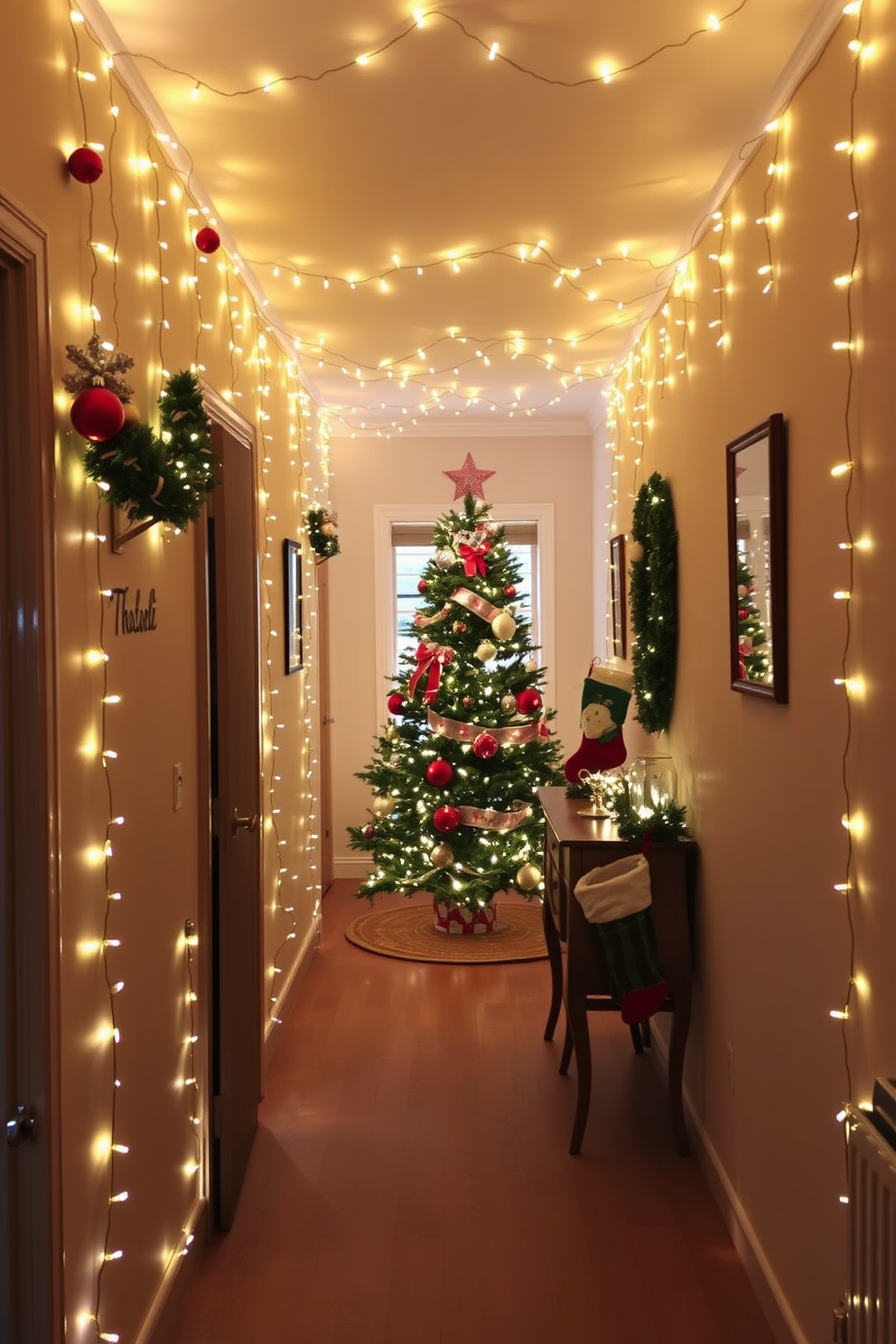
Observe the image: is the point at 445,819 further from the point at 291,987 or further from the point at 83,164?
the point at 83,164

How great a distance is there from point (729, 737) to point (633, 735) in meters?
1.99

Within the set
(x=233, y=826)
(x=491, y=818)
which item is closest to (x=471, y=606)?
(x=491, y=818)

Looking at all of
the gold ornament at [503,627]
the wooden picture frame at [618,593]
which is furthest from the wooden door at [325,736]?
the wooden picture frame at [618,593]

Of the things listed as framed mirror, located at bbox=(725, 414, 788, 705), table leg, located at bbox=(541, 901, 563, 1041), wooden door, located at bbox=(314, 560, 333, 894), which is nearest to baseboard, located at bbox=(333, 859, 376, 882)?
wooden door, located at bbox=(314, 560, 333, 894)

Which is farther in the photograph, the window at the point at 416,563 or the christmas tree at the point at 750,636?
the window at the point at 416,563

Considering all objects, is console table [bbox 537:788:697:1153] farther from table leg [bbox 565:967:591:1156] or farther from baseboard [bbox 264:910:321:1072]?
baseboard [bbox 264:910:321:1072]

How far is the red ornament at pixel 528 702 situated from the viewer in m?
5.92

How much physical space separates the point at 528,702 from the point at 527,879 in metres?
0.91

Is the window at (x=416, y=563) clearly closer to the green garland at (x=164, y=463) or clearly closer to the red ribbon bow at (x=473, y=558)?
the red ribbon bow at (x=473, y=558)

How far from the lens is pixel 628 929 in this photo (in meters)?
3.62

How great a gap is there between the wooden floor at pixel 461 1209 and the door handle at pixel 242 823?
1.02m

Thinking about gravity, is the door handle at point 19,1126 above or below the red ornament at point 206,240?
below

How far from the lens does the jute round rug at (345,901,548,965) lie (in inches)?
229

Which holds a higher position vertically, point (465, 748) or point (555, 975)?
point (465, 748)
